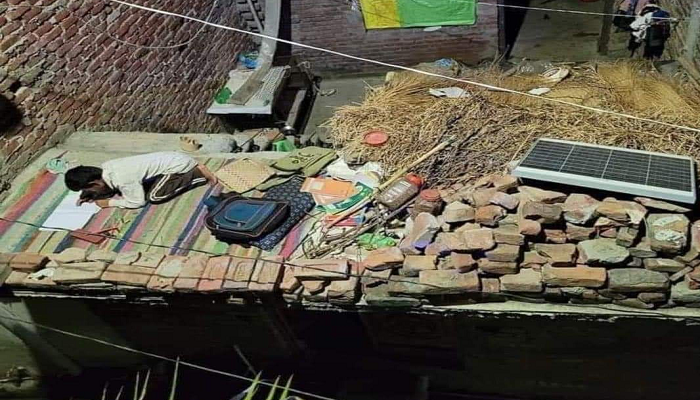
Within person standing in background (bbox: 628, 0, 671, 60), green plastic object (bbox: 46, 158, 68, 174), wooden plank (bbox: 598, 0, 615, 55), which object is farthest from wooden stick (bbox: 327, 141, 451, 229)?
wooden plank (bbox: 598, 0, 615, 55)

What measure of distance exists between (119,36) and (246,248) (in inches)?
170

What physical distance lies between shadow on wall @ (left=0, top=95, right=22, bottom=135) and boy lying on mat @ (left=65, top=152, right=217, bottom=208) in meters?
0.99

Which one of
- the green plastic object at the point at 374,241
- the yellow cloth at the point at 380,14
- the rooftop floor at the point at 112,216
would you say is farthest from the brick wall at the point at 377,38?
the green plastic object at the point at 374,241

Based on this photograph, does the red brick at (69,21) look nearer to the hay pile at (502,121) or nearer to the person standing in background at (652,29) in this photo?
the hay pile at (502,121)

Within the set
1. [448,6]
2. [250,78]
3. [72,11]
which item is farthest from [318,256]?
[448,6]

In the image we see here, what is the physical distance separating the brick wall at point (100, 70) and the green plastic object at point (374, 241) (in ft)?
13.7

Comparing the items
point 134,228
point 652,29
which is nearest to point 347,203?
point 134,228

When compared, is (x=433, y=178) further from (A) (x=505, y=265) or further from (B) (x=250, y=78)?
(B) (x=250, y=78)

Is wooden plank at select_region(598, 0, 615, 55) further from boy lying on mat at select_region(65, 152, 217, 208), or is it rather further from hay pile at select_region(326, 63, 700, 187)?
boy lying on mat at select_region(65, 152, 217, 208)

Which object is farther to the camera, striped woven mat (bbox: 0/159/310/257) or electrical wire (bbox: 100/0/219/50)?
electrical wire (bbox: 100/0/219/50)

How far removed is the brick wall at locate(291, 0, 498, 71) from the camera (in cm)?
1102

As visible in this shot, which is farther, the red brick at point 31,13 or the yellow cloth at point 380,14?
the yellow cloth at point 380,14

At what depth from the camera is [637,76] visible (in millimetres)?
7863

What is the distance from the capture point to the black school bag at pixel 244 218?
5.61 m
